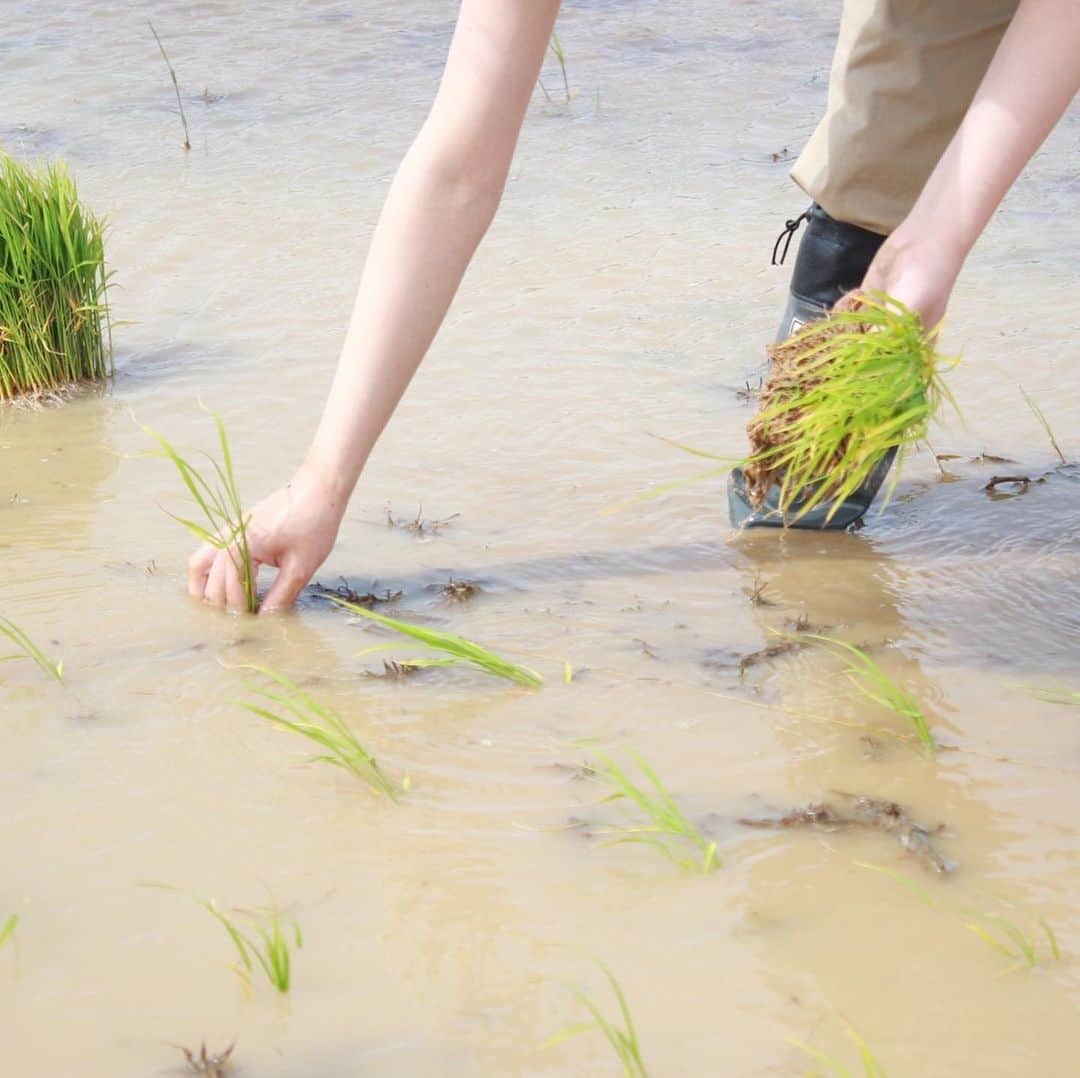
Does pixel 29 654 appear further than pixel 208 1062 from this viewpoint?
Yes

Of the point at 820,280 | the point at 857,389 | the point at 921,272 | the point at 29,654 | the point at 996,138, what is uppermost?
the point at 996,138

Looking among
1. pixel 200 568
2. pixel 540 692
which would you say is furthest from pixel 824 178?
pixel 200 568

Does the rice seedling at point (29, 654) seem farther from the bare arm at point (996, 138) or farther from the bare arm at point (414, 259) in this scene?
the bare arm at point (996, 138)

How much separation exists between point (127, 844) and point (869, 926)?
2.69ft

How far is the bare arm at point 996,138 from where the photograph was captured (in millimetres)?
1793

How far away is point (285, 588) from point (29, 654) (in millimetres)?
384

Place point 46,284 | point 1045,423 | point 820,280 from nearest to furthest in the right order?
point 820,280, point 1045,423, point 46,284

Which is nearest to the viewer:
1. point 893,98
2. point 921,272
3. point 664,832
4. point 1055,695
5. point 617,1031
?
point 617,1031

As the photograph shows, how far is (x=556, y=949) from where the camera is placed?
1.54m

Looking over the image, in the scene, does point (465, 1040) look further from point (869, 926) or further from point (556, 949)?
point (869, 926)

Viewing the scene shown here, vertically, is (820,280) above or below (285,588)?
above

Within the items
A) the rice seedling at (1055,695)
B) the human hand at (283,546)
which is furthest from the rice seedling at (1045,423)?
the human hand at (283,546)

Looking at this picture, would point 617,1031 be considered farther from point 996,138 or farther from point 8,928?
point 996,138

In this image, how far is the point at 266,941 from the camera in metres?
1.46
